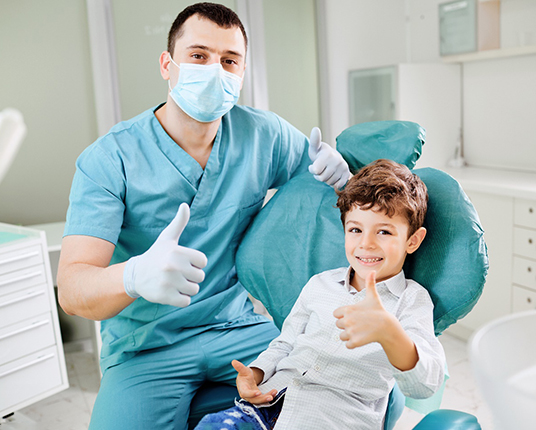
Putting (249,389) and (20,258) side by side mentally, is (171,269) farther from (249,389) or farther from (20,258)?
(20,258)

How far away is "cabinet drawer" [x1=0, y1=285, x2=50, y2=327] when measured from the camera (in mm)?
2115

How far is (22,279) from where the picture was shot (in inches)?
84.7

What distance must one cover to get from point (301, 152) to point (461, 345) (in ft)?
5.25

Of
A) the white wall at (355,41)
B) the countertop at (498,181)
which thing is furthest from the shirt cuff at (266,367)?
the white wall at (355,41)

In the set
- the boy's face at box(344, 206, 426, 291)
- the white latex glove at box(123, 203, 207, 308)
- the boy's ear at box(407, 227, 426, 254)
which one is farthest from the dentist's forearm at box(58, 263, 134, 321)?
the boy's ear at box(407, 227, 426, 254)

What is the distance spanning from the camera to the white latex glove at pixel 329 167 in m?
1.40

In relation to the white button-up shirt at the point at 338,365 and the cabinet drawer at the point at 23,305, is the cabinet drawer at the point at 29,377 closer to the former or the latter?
the cabinet drawer at the point at 23,305

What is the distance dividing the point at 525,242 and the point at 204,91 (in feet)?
5.51

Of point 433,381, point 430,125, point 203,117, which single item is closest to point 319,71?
point 430,125

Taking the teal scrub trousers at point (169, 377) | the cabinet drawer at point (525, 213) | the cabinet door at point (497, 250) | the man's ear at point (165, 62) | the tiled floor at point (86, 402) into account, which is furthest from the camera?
the cabinet door at point (497, 250)

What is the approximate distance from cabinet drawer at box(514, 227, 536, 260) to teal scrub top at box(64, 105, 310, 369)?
4.52ft

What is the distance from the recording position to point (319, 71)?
349 centimetres

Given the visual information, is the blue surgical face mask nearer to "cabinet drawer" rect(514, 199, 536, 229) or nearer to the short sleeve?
the short sleeve

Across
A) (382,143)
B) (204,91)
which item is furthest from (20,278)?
(382,143)
